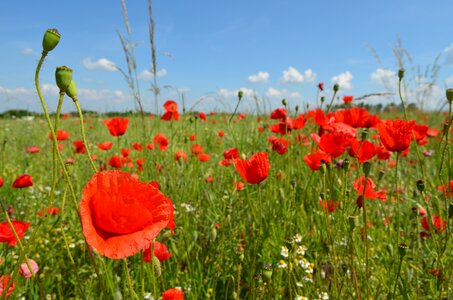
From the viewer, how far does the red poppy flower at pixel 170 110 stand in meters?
3.25

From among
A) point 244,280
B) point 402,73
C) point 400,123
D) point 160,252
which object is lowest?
point 244,280

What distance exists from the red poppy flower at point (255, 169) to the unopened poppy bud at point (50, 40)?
37.8 inches

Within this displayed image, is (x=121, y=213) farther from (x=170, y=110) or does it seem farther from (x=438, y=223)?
(x=170, y=110)

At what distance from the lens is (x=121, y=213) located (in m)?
0.72

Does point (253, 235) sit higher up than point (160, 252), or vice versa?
point (160, 252)

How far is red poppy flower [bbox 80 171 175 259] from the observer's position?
2.26 ft

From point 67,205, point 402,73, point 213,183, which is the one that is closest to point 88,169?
point 67,205

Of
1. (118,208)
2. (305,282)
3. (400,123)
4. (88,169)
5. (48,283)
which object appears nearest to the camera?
(118,208)

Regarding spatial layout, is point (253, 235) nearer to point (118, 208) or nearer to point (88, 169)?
point (118, 208)

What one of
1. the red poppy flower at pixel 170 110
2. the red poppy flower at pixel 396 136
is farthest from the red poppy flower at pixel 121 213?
the red poppy flower at pixel 170 110

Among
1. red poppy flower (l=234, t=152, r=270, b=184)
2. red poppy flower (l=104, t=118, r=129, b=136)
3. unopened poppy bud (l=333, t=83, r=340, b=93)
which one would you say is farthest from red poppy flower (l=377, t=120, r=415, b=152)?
red poppy flower (l=104, t=118, r=129, b=136)

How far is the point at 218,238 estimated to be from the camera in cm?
230

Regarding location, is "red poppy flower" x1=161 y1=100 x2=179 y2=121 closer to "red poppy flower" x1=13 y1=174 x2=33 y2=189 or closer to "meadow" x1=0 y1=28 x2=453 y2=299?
"meadow" x1=0 y1=28 x2=453 y2=299

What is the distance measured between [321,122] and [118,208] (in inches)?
72.0
